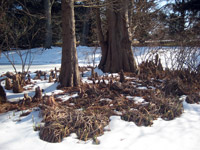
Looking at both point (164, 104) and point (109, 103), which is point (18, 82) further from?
point (164, 104)

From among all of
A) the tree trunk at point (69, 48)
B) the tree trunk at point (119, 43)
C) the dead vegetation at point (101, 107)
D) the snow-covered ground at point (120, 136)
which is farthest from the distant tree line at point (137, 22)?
the snow-covered ground at point (120, 136)

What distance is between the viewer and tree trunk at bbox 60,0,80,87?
501 centimetres

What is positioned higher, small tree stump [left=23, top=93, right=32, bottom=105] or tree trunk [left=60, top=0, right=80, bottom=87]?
tree trunk [left=60, top=0, right=80, bottom=87]

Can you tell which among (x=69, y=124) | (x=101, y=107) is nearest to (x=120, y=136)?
(x=69, y=124)

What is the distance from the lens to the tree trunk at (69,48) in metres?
5.01

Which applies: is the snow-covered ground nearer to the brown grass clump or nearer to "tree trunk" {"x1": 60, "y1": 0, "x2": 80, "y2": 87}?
the brown grass clump

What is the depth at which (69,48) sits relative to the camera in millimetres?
5086

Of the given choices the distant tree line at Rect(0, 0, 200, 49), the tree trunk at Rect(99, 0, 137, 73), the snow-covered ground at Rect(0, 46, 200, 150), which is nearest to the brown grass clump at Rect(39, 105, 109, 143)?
the snow-covered ground at Rect(0, 46, 200, 150)

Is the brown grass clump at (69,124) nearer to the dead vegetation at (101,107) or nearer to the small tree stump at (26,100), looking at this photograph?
the dead vegetation at (101,107)

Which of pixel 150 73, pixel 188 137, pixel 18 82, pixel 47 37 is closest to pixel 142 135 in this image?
pixel 188 137

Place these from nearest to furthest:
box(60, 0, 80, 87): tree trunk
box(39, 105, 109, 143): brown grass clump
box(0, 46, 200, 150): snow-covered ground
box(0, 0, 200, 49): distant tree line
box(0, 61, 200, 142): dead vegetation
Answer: box(0, 46, 200, 150): snow-covered ground → box(39, 105, 109, 143): brown grass clump → box(0, 61, 200, 142): dead vegetation → box(60, 0, 80, 87): tree trunk → box(0, 0, 200, 49): distant tree line

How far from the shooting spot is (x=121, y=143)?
2.64m

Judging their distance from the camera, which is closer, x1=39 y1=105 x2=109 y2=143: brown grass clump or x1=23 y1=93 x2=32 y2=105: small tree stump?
x1=39 y1=105 x2=109 y2=143: brown grass clump

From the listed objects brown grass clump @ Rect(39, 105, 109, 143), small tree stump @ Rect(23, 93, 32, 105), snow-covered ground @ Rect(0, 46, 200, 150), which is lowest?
snow-covered ground @ Rect(0, 46, 200, 150)
